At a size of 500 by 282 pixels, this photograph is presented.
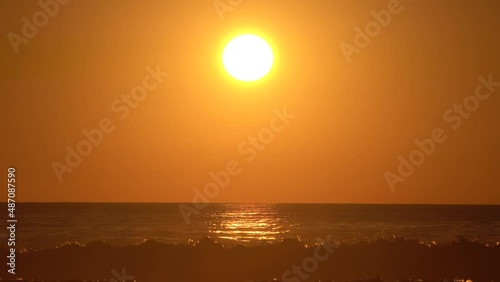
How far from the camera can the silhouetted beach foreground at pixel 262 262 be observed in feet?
99.0

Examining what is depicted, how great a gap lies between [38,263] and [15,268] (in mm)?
1451

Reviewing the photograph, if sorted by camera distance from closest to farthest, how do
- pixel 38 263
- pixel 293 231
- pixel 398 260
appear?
1. pixel 38 263
2. pixel 398 260
3. pixel 293 231

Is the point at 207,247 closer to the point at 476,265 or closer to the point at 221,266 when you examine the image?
the point at 221,266

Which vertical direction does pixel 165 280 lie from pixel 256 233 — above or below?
below

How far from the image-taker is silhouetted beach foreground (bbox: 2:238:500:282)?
99.0 feet

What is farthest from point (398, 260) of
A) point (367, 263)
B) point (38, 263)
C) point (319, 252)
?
point (38, 263)

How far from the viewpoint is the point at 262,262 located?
31953mm

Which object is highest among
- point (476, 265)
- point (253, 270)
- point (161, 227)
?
point (161, 227)

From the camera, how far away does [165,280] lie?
94.3ft

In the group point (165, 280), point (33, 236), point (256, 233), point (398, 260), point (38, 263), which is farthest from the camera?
point (256, 233)

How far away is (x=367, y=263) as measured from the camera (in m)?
32.5

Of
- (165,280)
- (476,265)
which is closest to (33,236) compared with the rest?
(165,280)

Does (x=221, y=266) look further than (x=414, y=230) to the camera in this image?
No

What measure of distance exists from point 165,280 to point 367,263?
386 inches
